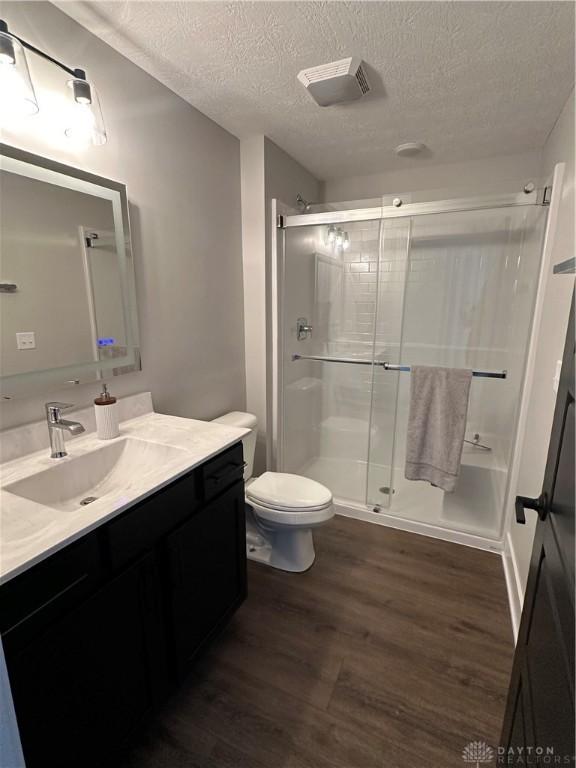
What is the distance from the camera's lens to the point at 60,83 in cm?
128

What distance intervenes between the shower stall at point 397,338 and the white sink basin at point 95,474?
1308mm

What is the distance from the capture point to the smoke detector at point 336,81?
1.54 meters

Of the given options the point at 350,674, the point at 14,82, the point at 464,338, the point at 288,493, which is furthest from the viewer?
the point at 464,338

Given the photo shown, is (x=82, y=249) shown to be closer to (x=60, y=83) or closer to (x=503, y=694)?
(x=60, y=83)

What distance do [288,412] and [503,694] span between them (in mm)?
1913

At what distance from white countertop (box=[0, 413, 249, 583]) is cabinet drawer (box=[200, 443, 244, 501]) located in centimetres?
5

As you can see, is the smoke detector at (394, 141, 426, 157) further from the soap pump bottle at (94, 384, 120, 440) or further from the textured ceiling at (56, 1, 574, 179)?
the soap pump bottle at (94, 384, 120, 440)

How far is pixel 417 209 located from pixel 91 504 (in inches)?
87.7

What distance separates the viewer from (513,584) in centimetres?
185

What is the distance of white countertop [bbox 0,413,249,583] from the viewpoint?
812 mm

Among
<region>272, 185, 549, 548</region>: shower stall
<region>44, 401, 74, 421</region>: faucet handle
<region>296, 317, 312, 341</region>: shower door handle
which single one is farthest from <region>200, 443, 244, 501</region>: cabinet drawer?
<region>296, 317, 312, 341</region>: shower door handle

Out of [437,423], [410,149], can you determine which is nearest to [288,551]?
[437,423]

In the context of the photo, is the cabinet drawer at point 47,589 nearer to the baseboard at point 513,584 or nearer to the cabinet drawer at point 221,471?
the cabinet drawer at point 221,471

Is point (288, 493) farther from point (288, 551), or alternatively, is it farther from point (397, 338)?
point (397, 338)
